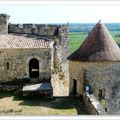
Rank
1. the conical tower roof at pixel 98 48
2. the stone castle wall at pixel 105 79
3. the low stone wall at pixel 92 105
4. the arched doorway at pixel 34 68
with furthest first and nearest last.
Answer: the arched doorway at pixel 34 68 < the conical tower roof at pixel 98 48 < the stone castle wall at pixel 105 79 < the low stone wall at pixel 92 105

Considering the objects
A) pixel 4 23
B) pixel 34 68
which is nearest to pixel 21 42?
pixel 34 68

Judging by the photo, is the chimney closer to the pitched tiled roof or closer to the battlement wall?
the battlement wall

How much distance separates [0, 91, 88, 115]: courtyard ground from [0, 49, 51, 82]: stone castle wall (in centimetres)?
178

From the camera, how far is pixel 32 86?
22.3 meters

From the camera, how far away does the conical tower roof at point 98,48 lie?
824 inches

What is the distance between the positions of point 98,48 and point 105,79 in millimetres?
1623

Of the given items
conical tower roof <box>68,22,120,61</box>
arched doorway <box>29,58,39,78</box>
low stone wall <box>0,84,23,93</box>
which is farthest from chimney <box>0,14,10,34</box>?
conical tower roof <box>68,22,120,61</box>

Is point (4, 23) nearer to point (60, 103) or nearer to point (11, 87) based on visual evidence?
point (11, 87)

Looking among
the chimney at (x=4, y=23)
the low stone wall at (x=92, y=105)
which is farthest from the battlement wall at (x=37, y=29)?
the low stone wall at (x=92, y=105)

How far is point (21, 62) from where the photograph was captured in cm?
2320

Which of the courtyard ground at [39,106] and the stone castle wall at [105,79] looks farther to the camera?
the stone castle wall at [105,79]

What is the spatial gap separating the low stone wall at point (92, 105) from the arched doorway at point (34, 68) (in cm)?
453

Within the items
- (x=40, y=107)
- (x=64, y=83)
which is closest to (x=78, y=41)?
(x=64, y=83)

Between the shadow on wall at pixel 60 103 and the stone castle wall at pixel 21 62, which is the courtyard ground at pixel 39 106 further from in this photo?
the stone castle wall at pixel 21 62
